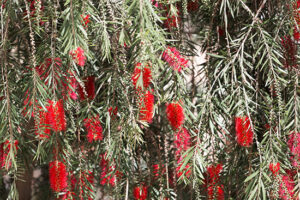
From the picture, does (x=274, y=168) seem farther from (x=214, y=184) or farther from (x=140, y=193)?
(x=140, y=193)

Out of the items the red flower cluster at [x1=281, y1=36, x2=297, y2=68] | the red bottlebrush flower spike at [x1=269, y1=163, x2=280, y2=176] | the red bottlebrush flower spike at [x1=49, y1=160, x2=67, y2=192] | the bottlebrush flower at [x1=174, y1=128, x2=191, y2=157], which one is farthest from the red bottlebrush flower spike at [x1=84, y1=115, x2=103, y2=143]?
the red flower cluster at [x1=281, y1=36, x2=297, y2=68]

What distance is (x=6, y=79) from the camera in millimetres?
1201

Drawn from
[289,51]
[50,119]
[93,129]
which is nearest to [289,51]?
[289,51]

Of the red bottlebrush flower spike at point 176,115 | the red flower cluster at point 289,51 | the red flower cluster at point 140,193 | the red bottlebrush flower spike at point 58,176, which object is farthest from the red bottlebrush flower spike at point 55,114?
the red flower cluster at point 289,51

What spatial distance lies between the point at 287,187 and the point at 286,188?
0.42ft

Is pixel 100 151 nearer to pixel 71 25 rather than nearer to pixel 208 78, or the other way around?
pixel 208 78

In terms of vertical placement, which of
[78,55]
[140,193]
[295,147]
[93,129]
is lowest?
[140,193]

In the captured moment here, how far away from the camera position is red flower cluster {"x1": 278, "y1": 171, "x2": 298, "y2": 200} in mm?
1208

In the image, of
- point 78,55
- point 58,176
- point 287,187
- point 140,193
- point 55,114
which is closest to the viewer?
point 78,55

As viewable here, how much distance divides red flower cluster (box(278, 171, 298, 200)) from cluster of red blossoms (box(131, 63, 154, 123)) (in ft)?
1.55

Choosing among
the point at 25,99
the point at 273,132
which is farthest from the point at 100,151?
the point at 273,132

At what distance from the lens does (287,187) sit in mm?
1339

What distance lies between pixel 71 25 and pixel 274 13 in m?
0.89

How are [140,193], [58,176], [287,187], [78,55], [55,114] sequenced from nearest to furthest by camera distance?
[78,55]
[55,114]
[58,176]
[287,187]
[140,193]
